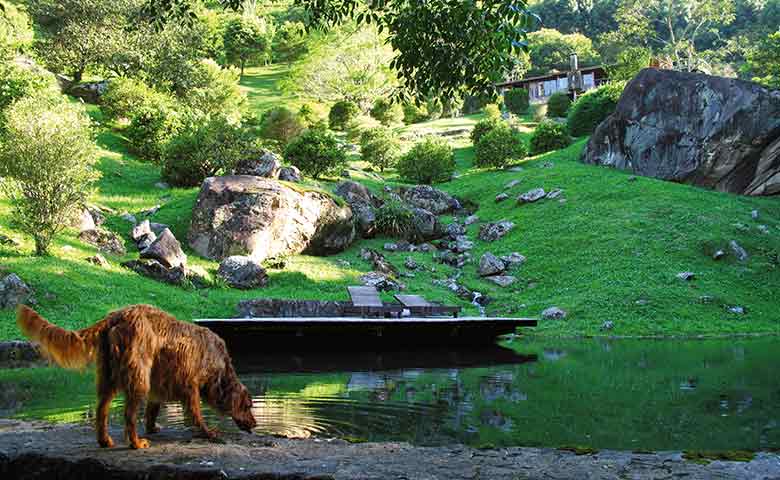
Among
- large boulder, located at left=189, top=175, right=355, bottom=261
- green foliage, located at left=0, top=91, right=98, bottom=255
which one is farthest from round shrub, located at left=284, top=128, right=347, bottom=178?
green foliage, located at left=0, top=91, right=98, bottom=255

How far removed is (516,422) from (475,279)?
13924mm

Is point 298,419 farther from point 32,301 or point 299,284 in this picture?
point 299,284

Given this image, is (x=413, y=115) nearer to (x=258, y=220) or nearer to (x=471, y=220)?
(x=471, y=220)

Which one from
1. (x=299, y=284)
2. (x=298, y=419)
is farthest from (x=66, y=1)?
(x=298, y=419)

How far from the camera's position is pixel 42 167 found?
16.5 metres

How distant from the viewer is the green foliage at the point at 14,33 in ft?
95.9

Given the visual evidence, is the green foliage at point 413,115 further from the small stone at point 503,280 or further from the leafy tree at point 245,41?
the small stone at point 503,280

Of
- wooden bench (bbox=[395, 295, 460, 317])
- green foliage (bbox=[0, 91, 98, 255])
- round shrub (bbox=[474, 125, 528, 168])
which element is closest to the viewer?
wooden bench (bbox=[395, 295, 460, 317])

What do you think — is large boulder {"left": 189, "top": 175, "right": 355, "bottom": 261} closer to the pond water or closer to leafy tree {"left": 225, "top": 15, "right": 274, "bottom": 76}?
the pond water

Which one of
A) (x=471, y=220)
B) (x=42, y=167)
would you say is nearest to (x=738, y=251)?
(x=471, y=220)

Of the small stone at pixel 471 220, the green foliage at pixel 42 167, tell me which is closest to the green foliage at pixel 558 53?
the small stone at pixel 471 220

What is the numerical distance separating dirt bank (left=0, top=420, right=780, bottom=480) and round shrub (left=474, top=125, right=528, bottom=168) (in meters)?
28.2

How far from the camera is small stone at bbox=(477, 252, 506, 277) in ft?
71.1

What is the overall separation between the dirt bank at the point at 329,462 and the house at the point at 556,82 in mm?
58818
